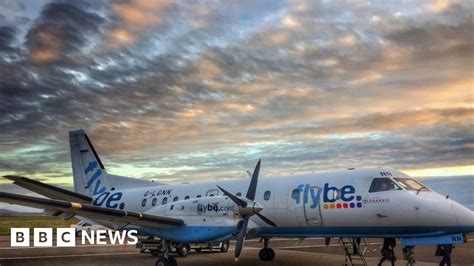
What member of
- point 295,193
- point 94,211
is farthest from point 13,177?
point 295,193

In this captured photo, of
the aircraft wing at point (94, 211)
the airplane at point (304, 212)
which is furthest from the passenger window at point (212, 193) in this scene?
the aircraft wing at point (94, 211)

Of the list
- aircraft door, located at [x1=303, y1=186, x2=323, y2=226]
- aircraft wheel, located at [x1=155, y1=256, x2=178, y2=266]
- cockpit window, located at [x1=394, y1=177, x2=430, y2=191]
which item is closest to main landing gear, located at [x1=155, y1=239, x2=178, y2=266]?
aircraft wheel, located at [x1=155, y1=256, x2=178, y2=266]

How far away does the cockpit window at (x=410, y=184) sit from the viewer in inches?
602

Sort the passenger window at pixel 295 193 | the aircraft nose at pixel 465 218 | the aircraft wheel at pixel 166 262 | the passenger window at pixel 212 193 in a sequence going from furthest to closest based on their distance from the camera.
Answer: the passenger window at pixel 212 193 → the aircraft wheel at pixel 166 262 → the passenger window at pixel 295 193 → the aircraft nose at pixel 465 218

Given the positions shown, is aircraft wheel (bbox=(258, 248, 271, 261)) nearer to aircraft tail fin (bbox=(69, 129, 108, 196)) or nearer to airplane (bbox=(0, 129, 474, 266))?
airplane (bbox=(0, 129, 474, 266))

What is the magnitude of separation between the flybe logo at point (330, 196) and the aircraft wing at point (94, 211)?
4.49m

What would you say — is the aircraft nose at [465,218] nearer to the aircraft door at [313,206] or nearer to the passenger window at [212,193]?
the aircraft door at [313,206]

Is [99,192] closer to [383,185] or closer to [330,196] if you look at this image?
[330,196]

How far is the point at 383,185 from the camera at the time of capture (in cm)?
1547

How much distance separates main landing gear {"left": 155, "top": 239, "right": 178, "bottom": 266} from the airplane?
0.12 feet

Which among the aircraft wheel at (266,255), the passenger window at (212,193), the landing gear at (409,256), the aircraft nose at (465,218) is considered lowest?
the aircraft wheel at (266,255)

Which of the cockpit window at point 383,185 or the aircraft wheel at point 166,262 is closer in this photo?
the cockpit window at point 383,185

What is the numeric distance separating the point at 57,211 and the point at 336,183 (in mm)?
9889

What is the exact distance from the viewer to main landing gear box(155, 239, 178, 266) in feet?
55.9
